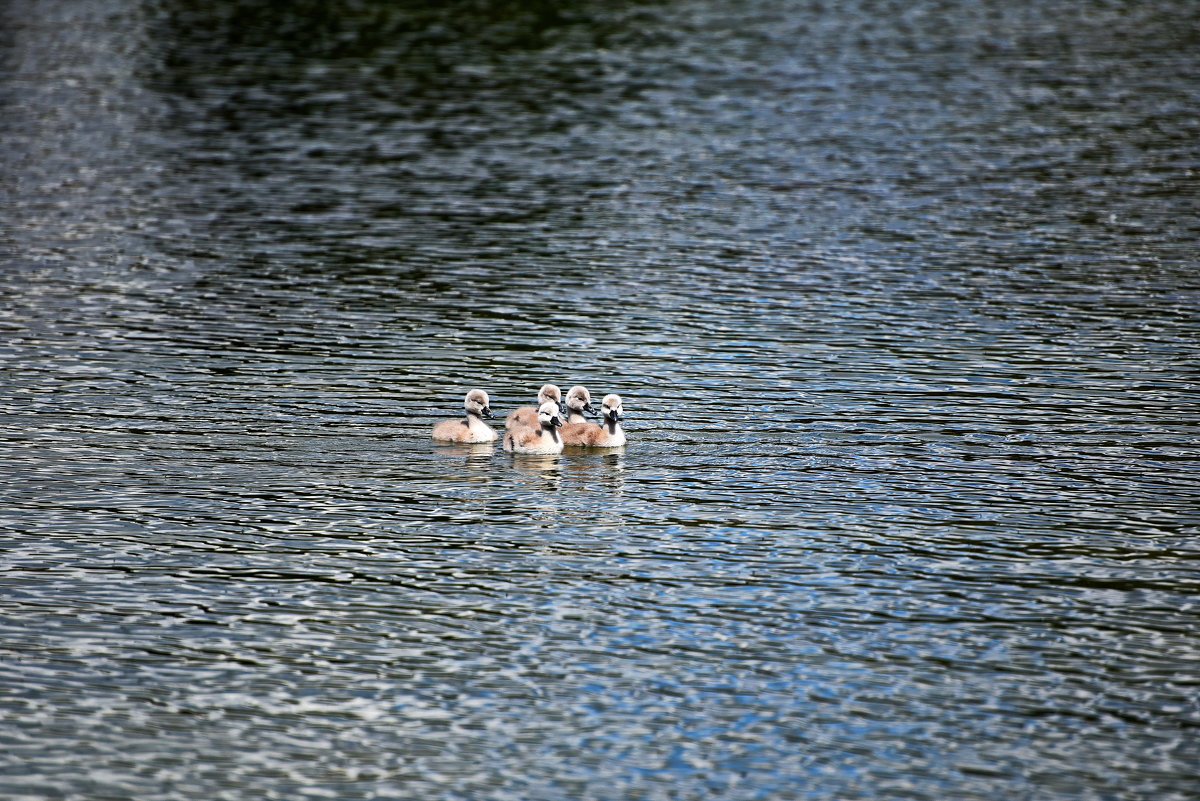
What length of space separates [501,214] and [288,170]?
7.11 meters

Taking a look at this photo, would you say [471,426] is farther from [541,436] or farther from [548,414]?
[548,414]

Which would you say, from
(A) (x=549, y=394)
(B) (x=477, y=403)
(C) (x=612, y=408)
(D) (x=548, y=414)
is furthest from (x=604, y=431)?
(B) (x=477, y=403)

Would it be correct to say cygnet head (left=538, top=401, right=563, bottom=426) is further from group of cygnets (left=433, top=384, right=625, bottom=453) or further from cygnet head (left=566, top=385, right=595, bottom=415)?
cygnet head (left=566, top=385, right=595, bottom=415)

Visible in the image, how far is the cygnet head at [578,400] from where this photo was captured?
19.0 m

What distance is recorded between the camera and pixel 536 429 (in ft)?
60.4

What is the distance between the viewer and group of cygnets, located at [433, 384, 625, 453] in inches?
723

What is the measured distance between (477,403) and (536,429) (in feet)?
2.34

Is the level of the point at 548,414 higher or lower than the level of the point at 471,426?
higher

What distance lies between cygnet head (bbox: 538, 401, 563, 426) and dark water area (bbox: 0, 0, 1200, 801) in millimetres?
452

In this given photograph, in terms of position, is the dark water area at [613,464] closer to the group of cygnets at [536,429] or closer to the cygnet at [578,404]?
the group of cygnets at [536,429]

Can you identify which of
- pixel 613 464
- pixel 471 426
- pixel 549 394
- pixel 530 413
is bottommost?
pixel 613 464

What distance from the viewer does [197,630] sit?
13.6m

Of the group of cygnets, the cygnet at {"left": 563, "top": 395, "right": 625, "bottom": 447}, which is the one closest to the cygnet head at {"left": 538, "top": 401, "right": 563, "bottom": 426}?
the group of cygnets

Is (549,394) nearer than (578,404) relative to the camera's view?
Yes
